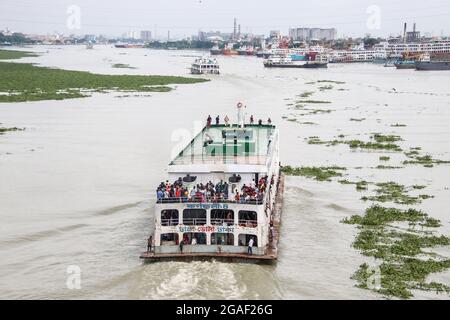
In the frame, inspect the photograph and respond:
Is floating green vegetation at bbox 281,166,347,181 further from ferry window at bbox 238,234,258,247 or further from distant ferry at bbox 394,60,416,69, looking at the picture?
distant ferry at bbox 394,60,416,69

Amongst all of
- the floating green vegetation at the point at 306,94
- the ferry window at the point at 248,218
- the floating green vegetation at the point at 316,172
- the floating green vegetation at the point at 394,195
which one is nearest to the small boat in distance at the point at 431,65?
the floating green vegetation at the point at 306,94

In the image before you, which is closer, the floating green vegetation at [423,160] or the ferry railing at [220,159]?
the ferry railing at [220,159]

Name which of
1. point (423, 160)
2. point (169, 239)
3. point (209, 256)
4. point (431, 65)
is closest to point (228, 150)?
point (169, 239)

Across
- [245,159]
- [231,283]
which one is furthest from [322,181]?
[231,283]

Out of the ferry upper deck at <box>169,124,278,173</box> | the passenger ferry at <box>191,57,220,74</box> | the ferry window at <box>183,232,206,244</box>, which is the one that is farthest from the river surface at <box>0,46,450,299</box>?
the passenger ferry at <box>191,57,220,74</box>

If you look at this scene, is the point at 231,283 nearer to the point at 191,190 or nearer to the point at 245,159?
the point at 191,190

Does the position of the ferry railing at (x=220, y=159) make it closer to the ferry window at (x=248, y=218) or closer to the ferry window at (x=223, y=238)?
the ferry window at (x=248, y=218)
